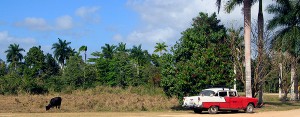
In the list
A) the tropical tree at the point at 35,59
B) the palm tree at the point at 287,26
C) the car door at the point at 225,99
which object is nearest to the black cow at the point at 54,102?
the car door at the point at 225,99

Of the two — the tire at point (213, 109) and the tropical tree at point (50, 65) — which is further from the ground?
the tropical tree at point (50, 65)

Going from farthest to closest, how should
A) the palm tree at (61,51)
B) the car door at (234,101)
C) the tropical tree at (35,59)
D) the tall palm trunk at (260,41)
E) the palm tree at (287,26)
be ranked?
1. the palm tree at (61,51)
2. the tropical tree at (35,59)
3. the palm tree at (287,26)
4. the tall palm trunk at (260,41)
5. the car door at (234,101)

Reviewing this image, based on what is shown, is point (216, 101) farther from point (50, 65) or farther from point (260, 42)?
point (50, 65)

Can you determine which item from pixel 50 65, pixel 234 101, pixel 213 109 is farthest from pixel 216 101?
pixel 50 65

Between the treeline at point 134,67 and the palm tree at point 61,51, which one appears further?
the palm tree at point 61,51

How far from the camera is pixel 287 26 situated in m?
46.8

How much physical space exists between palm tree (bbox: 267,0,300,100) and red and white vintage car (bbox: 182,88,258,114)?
49.3ft

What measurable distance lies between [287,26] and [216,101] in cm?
2150

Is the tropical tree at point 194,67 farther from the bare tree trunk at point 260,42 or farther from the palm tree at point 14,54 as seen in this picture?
the palm tree at point 14,54

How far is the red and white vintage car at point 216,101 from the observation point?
92.8ft

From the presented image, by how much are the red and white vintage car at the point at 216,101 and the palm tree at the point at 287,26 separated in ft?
Result: 49.3

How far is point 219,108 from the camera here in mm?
29062

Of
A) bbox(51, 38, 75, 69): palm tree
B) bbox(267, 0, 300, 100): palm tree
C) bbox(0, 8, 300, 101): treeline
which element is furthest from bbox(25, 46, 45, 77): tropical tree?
bbox(267, 0, 300, 100): palm tree

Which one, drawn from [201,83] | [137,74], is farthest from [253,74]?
[137,74]
